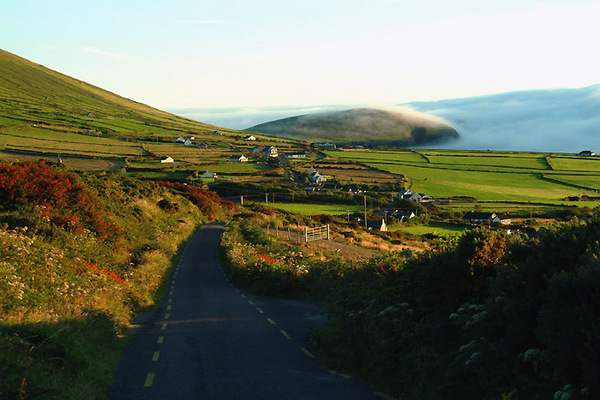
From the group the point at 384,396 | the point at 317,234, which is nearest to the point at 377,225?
the point at 317,234

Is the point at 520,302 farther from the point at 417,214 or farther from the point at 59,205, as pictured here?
the point at 417,214

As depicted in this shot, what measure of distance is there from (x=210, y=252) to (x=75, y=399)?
3472cm

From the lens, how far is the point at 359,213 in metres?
83.4

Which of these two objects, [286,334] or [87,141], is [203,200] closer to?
[286,334]

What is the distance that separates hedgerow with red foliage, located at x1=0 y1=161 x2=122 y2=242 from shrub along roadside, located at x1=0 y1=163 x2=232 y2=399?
2.2 inches

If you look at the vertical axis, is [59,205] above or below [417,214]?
above

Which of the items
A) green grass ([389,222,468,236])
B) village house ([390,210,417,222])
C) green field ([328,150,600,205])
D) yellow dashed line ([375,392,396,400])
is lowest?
green grass ([389,222,468,236])

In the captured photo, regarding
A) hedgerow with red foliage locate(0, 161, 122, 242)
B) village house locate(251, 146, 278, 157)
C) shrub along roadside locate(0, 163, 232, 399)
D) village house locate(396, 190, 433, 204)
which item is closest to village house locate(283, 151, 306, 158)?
village house locate(251, 146, 278, 157)

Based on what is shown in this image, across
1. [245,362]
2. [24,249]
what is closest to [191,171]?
[24,249]

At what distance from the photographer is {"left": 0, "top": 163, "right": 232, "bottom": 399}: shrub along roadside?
9609 millimetres

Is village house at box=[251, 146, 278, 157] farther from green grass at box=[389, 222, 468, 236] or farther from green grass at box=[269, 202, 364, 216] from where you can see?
green grass at box=[389, 222, 468, 236]

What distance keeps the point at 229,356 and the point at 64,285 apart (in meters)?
7.47

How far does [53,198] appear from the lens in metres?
29.7

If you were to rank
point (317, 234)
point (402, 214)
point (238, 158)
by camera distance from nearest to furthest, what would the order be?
point (317, 234) → point (402, 214) → point (238, 158)
